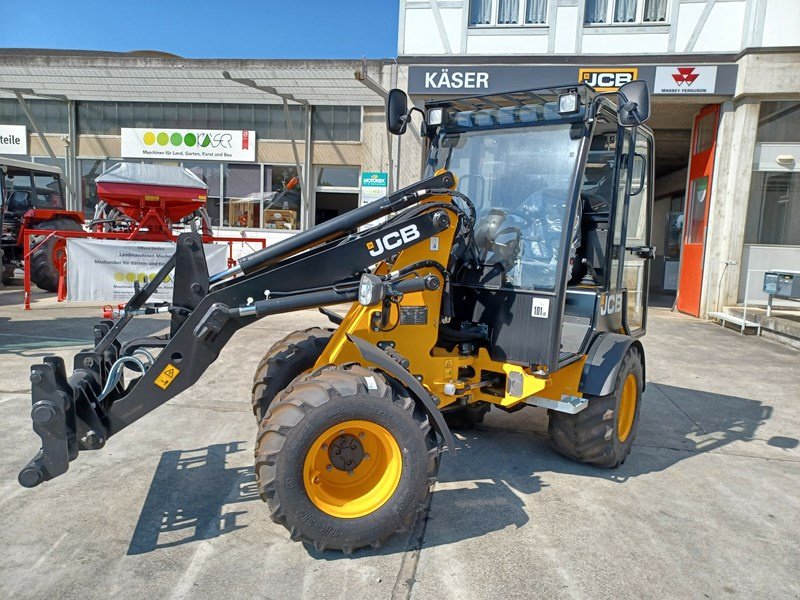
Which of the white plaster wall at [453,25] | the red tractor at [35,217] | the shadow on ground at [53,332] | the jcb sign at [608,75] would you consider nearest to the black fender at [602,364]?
the shadow on ground at [53,332]

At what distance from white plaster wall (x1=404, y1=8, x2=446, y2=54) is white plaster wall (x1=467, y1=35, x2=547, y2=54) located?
665 mm

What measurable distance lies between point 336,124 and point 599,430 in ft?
40.1

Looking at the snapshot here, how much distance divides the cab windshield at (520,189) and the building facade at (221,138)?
9.88 meters

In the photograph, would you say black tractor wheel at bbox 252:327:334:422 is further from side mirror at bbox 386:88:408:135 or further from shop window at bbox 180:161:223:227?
shop window at bbox 180:161:223:227

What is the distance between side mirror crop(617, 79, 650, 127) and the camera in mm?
3426

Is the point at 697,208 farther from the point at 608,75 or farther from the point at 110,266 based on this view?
the point at 110,266

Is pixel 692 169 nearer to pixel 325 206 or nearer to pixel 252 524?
pixel 325 206

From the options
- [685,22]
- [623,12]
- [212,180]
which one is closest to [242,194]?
[212,180]

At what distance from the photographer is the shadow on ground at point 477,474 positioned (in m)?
3.21

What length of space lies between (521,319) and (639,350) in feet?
4.54

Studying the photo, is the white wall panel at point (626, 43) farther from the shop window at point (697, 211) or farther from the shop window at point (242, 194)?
the shop window at point (242, 194)

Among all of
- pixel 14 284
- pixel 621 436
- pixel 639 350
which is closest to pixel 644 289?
pixel 639 350

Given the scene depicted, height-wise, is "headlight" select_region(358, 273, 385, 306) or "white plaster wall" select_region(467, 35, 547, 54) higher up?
"white plaster wall" select_region(467, 35, 547, 54)

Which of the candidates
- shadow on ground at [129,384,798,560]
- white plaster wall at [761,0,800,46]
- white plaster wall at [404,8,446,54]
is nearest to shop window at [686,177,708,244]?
white plaster wall at [761,0,800,46]
